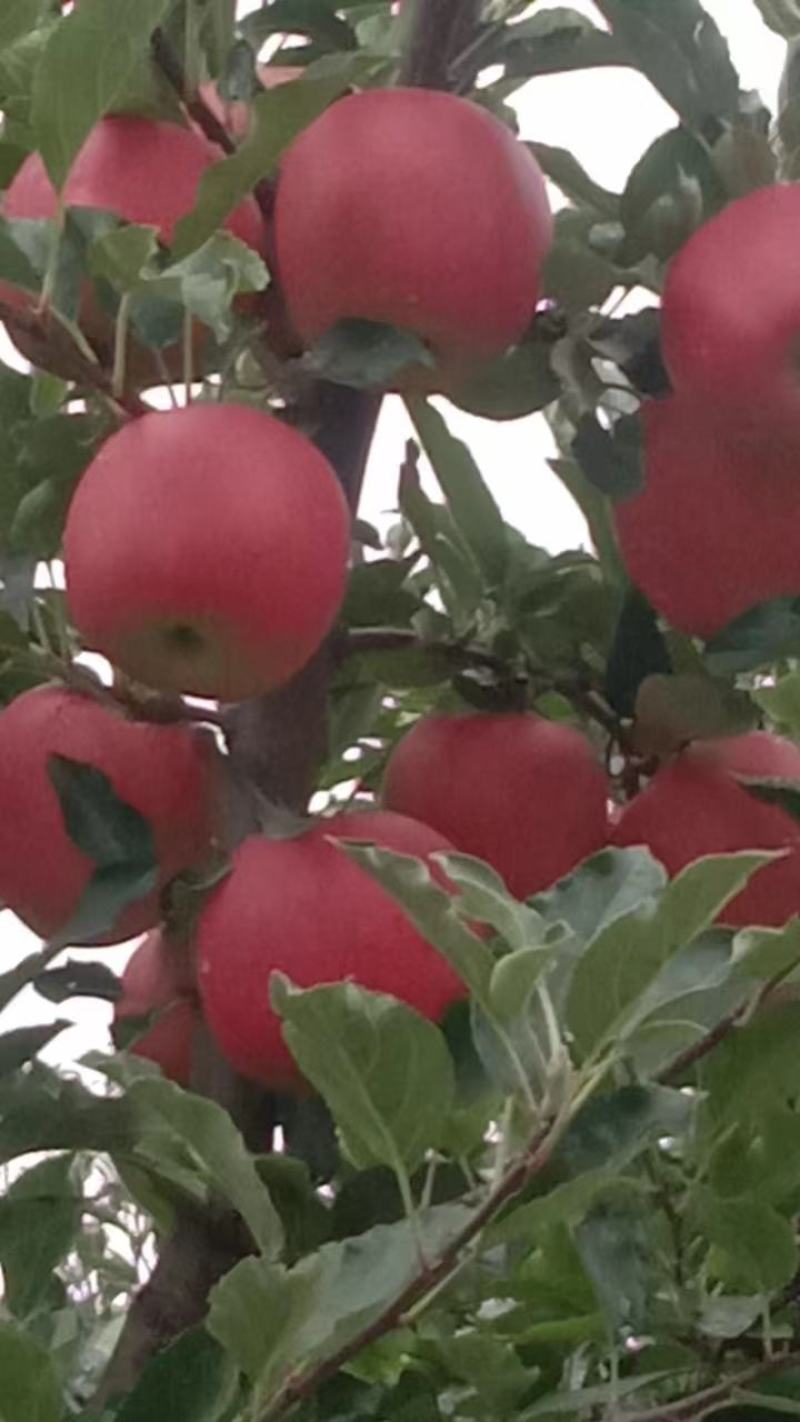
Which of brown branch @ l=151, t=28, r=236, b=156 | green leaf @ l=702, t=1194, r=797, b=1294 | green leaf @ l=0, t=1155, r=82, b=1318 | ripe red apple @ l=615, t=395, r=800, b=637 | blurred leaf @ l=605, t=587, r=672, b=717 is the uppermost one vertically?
brown branch @ l=151, t=28, r=236, b=156

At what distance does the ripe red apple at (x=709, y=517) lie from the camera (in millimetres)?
522

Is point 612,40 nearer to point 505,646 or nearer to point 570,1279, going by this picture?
point 505,646

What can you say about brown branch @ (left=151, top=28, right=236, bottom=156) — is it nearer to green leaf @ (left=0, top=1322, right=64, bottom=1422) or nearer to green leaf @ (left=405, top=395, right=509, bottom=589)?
green leaf @ (left=405, top=395, right=509, bottom=589)

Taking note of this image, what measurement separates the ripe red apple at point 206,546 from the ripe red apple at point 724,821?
117 millimetres

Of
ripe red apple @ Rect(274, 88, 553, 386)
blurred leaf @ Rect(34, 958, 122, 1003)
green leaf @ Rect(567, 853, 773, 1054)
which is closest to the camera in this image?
green leaf @ Rect(567, 853, 773, 1054)

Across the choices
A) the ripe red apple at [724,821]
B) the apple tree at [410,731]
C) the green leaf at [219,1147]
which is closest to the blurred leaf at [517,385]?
the apple tree at [410,731]

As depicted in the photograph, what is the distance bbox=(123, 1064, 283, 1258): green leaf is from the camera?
408 mm

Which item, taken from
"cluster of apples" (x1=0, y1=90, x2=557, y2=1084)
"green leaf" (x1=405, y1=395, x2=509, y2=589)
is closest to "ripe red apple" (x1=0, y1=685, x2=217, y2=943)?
"cluster of apples" (x1=0, y1=90, x2=557, y2=1084)

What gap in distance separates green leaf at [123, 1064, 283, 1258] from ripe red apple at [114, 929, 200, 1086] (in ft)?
0.38

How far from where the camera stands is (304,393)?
541mm

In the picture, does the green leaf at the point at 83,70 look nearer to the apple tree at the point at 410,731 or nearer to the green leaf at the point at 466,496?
the apple tree at the point at 410,731

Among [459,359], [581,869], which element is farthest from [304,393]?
[581,869]

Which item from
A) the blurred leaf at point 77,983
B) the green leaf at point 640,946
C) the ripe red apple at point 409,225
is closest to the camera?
the green leaf at point 640,946

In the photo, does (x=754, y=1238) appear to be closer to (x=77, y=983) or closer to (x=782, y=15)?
(x=77, y=983)
